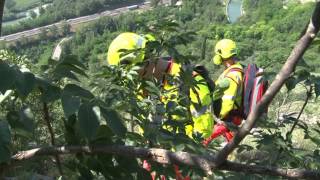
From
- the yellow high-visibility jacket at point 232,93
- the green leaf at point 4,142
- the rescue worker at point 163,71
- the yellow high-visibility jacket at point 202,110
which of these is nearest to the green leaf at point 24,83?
the green leaf at point 4,142

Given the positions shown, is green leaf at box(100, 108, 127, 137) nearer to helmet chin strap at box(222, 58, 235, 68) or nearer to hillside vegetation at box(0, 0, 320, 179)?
hillside vegetation at box(0, 0, 320, 179)

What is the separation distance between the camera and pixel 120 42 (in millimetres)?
3277

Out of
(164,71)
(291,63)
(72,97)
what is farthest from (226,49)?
(291,63)

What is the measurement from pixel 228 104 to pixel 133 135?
2.91 m

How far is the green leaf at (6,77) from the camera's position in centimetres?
129

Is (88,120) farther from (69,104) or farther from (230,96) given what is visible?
(230,96)

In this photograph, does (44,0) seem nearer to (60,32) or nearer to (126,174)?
(60,32)

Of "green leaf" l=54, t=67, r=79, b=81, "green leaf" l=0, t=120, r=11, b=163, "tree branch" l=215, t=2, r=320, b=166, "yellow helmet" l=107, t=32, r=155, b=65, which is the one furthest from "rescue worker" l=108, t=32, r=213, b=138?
"tree branch" l=215, t=2, r=320, b=166

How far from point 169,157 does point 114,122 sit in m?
0.18

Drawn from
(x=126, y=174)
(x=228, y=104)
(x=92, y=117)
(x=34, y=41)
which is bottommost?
(x=34, y=41)

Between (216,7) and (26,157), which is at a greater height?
(26,157)

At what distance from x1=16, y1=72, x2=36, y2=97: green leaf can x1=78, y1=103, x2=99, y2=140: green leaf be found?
0.48 ft

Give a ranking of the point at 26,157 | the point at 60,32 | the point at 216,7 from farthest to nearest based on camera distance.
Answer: the point at 60,32
the point at 216,7
the point at 26,157

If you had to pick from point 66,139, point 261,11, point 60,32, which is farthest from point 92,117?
point 60,32
